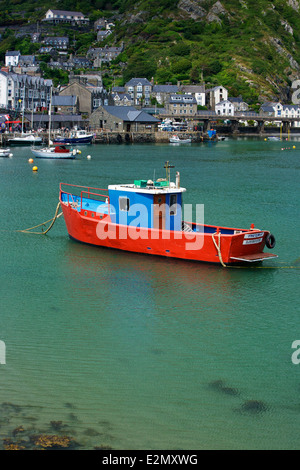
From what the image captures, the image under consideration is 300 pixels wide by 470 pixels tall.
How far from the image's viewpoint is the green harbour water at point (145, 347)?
10.9 metres

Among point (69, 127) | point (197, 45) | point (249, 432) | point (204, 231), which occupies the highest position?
point (197, 45)

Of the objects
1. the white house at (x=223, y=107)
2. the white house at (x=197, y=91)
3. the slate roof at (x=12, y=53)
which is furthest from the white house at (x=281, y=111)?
the slate roof at (x=12, y=53)

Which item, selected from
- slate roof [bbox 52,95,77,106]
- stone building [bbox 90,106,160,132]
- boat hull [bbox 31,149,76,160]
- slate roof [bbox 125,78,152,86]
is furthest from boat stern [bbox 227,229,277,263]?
slate roof [bbox 125,78,152,86]

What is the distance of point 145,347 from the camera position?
1438 cm

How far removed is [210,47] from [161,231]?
15698cm

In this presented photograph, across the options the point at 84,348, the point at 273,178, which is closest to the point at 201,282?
the point at 84,348

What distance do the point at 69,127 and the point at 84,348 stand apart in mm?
104839

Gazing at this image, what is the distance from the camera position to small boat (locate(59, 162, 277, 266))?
20.3 m

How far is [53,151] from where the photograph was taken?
6888 cm

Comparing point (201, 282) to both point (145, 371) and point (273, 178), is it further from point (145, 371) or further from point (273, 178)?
point (273, 178)

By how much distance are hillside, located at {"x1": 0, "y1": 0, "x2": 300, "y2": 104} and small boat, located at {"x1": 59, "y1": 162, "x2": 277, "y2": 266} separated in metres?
133

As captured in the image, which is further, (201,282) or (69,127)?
(69,127)

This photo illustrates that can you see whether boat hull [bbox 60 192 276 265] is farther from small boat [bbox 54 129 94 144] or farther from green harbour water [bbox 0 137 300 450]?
small boat [bbox 54 129 94 144]

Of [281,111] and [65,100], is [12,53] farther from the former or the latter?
[281,111]
